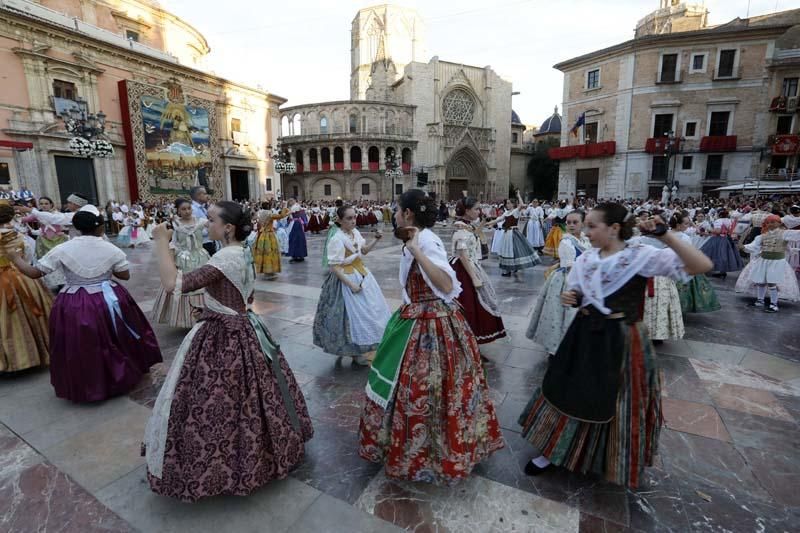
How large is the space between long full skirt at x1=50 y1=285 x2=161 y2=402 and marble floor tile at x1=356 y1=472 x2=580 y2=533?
2628mm

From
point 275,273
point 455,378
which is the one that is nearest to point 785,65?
point 275,273

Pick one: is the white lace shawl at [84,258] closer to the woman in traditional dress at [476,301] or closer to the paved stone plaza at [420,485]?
the paved stone plaza at [420,485]

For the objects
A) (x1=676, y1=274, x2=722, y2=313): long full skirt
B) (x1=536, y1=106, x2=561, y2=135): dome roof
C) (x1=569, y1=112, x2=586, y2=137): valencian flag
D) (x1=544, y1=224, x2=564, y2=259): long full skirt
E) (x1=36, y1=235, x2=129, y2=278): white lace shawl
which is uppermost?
(x1=536, y1=106, x2=561, y2=135): dome roof

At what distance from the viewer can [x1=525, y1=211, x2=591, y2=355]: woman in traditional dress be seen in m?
4.08

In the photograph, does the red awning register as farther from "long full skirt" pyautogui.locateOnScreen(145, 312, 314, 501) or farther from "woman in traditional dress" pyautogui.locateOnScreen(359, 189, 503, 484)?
"woman in traditional dress" pyautogui.locateOnScreen(359, 189, 503, 484)

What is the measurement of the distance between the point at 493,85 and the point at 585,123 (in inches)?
720

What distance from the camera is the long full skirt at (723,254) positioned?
29.6 ft

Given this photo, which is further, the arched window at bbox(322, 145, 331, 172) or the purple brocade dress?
the arched window at bbox(322, 145, 331, 172)

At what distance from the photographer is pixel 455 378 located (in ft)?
7.57

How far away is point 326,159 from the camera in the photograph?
44.4m

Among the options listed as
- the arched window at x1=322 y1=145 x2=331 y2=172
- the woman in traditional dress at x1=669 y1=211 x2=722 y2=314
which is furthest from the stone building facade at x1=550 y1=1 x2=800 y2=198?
the arched window at x1=322 y1=145 x2=331 y2=172

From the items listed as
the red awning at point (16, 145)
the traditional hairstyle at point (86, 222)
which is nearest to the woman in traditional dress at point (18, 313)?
the traditional hairstyle at point (86, 222)

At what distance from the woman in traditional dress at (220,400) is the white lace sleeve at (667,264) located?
2.22 m

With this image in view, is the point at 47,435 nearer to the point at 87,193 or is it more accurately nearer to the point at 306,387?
the point at 306,387
